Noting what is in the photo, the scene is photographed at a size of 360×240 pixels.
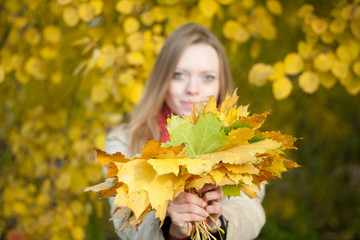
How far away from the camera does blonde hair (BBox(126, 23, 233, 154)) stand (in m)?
1.40

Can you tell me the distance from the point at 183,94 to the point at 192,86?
0.18 feet

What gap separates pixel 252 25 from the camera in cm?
157

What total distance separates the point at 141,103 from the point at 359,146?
2.99 metres

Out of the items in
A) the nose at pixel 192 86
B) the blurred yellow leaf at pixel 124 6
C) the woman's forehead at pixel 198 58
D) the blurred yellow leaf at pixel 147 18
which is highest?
the blurred yellow leaf at pixel 124 6

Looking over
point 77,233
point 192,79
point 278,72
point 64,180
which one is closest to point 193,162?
point 192,79

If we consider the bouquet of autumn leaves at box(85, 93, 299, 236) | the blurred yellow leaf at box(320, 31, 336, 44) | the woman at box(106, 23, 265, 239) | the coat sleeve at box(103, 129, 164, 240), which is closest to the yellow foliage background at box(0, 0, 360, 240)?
the blurred yellow leaf at box(320, 31, 336, 44)

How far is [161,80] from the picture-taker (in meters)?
1.43

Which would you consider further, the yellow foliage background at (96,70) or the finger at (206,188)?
the yellow foliage background at (96,70)

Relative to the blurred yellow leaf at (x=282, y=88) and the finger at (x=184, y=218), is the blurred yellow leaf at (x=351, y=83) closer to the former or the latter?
the blurred yellow leaf at (x=282, y=88)

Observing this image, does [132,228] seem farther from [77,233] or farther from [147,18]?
[77,233]

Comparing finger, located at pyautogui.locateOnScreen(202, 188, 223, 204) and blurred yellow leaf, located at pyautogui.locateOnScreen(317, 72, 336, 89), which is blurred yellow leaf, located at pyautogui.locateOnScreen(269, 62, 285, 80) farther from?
finger, located at pyautogui.locateOnScreen(202, 188, 223, 204)

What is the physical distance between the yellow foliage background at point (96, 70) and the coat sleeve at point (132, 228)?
24 cm

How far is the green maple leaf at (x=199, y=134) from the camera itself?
71 cm

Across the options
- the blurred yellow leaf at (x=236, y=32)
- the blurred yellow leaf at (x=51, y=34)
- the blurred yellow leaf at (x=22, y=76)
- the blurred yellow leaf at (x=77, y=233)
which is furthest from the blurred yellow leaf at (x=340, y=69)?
the blurred yellow leaf at (x=77, y=233)
